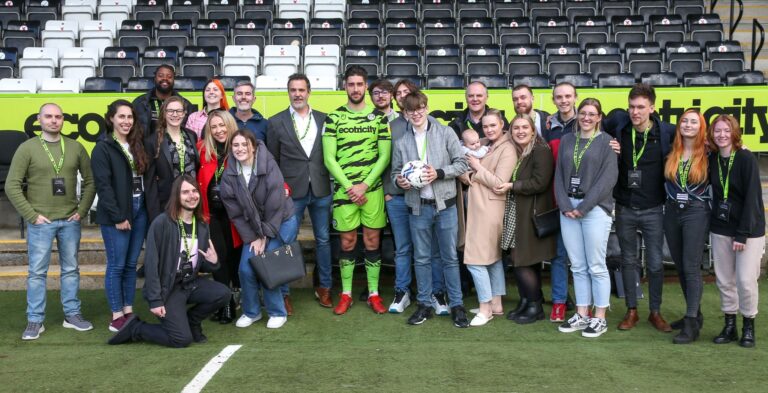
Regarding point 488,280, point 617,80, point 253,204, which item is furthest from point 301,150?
point 617,80

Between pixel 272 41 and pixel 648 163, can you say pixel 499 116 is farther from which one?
pixel 272 41

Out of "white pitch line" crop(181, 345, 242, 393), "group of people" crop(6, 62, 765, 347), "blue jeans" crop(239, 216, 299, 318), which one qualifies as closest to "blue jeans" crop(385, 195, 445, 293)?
"group of people" crop(6, 62, 765, 347)

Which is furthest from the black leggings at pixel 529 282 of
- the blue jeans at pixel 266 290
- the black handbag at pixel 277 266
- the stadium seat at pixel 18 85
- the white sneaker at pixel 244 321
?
the stadium seat at pixel 18 85

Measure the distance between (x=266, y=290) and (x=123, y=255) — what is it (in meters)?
1.09

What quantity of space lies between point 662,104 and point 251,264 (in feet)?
16.2

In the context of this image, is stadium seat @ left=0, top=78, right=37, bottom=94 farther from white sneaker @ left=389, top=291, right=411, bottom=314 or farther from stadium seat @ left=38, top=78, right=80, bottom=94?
white sneaker @ left=389, top=291, right=411, bottom=314

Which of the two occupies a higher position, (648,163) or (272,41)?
(272,41)

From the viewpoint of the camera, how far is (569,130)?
20.3 ft

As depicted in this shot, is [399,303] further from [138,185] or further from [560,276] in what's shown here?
→ [138,185]

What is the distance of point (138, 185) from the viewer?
599 cm

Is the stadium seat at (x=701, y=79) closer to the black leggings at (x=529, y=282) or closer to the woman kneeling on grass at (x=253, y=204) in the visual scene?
the black leggings at (x=529, y=282)

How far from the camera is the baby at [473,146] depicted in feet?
20.2

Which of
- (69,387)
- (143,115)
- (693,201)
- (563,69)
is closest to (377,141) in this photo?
(143,115)

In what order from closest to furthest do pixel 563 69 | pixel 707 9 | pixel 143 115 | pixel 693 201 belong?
pixel 693 201
pixel 143 115
pixel 563 69
pixel 707 9
